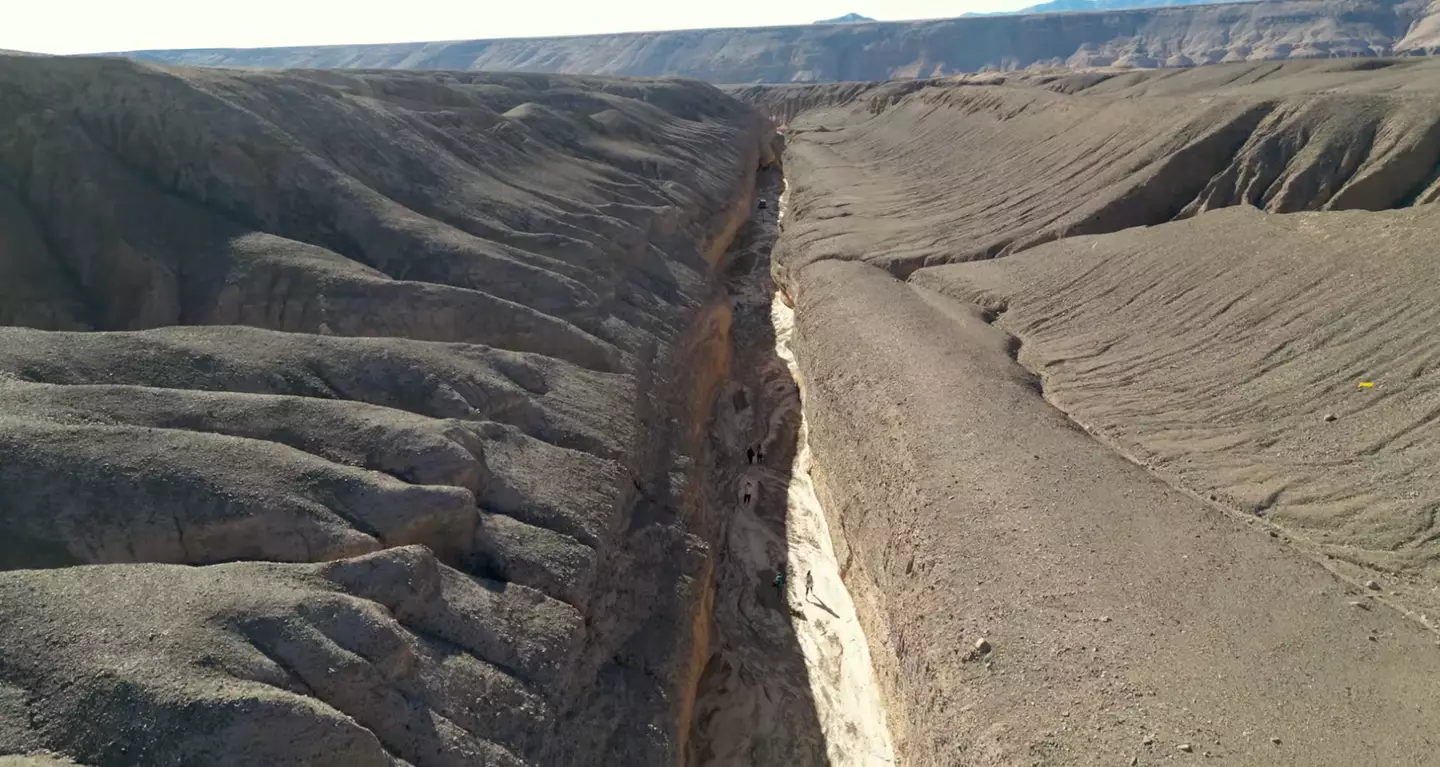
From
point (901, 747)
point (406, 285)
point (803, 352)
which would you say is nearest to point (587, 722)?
point (901, 747)

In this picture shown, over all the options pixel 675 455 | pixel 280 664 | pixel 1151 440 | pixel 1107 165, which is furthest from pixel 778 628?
pixel 1107 165

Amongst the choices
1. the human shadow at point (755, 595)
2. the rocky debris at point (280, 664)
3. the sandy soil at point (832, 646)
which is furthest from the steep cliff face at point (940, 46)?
the rocky debris at point (280, 664)

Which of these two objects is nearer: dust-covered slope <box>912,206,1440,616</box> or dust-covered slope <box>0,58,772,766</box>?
dust-covered slope <box>0,58,772,766</box>

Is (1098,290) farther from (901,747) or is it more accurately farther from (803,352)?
(901,747)

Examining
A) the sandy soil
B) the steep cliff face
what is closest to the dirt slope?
the sandy soil

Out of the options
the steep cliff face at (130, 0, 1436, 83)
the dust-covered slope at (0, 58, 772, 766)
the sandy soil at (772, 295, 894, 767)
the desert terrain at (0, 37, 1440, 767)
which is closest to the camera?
the dust-covered slope at (0, 58, 772, 766)

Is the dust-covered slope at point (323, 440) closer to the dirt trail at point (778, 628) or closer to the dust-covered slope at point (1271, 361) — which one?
the dirt trail at point (778, 628)

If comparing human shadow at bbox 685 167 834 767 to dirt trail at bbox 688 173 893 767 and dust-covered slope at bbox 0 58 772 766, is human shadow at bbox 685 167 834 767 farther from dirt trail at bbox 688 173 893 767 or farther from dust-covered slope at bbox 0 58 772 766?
dust-covered slope at bbox 0 58 772 766

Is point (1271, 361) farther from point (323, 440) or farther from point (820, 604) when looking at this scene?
point (323, 440)
